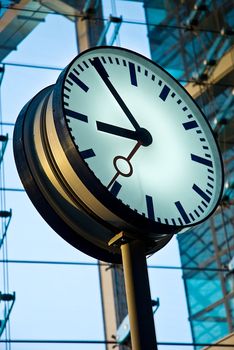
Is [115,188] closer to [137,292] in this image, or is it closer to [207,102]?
[137,292]

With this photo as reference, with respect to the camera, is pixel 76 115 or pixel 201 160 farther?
pixel 201 160

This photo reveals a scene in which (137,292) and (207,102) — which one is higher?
(207,102)

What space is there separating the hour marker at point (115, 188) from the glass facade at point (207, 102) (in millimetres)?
5973

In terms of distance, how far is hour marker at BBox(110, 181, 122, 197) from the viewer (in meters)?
1.86

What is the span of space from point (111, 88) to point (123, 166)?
7.7 inches

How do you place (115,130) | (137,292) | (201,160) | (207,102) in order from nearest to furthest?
(137,292) → (115,130) → (201,160) → (207,102)

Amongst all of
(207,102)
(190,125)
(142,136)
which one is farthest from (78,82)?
(207,102)

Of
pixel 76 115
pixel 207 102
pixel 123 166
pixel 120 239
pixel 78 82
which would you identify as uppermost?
pixel 207 102

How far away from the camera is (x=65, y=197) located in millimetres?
1924

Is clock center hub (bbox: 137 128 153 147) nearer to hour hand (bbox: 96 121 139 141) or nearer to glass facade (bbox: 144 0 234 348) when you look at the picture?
hour hand (bbox: 96 121 139 141)

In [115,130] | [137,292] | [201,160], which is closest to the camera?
[137,292]

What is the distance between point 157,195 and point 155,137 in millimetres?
129

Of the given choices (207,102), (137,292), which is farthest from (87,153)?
(207,102)

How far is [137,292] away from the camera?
1.84 m
